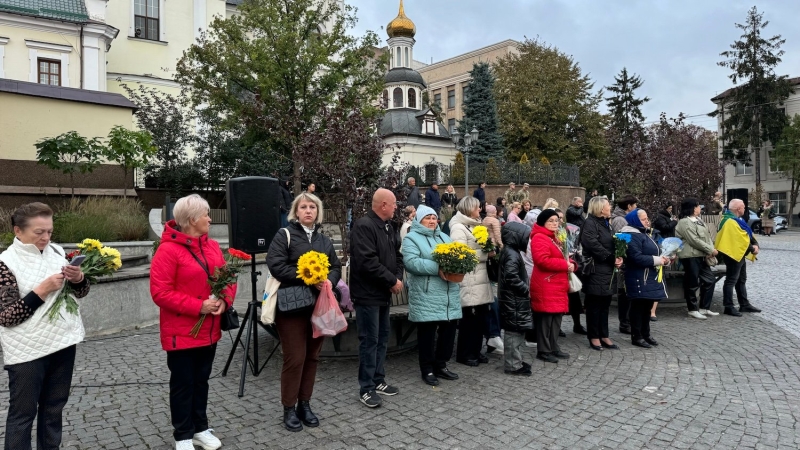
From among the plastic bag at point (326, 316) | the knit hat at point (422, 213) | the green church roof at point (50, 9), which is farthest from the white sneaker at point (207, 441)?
the green church roof at point (50, 9)

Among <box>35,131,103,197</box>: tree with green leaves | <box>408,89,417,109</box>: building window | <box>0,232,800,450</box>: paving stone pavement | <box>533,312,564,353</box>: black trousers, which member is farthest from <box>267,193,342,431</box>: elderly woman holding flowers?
<box>408,89,417,109</box>: building window

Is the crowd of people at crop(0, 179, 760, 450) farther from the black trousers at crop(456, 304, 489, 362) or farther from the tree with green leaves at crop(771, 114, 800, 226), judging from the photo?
the tree with green leaves at crop(771, 114, 800, 226)

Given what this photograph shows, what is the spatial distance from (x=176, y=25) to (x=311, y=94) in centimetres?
1656

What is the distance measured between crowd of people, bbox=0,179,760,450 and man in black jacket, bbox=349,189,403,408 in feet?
0.04

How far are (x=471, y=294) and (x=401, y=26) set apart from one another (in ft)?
162

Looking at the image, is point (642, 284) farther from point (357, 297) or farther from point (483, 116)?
point (483, 116)

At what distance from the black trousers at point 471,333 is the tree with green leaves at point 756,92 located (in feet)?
161

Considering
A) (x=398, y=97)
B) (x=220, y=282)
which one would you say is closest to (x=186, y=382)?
(x=220, y=282)

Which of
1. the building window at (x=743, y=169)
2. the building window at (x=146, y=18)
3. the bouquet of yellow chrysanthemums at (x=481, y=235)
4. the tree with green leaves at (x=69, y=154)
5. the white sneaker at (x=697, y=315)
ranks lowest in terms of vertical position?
the white sneaker at (x=697, y=315)

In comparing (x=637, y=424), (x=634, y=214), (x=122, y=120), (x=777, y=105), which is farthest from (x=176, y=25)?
(x=777, y=105)

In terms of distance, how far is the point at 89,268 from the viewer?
368 cm

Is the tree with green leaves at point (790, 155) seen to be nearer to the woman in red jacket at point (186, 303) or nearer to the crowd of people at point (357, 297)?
the crowd of people at point (357, 297)

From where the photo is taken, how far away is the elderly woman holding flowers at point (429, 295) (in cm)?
537

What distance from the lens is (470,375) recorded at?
19.5 feet
